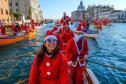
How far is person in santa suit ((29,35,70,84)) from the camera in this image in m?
3.85

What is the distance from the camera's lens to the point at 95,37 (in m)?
28.0

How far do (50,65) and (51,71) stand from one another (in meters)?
0.13

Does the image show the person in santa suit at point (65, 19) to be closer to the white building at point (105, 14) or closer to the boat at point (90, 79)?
the boat at point (90, 79)

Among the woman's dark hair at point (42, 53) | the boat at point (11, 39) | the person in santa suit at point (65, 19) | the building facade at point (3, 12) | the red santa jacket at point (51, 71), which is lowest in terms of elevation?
the boat at point (11, 39)

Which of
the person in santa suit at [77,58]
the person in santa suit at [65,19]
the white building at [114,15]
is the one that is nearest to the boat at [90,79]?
the person in santa suit at [77,58]

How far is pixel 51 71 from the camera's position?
3.89m

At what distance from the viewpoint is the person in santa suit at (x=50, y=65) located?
385cm

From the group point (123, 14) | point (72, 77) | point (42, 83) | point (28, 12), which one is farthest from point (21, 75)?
point (123, 14)

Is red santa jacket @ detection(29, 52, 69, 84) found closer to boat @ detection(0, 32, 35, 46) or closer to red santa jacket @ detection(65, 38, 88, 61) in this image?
red santa jacket @ detection(65, 38, 88, 61)

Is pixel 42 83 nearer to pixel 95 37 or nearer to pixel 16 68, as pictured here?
pixel 16 68

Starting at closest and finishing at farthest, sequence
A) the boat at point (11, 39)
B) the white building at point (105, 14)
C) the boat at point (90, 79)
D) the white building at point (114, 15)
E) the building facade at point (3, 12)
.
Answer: the boat at point (90, 79), the boat at point (11, 39), the building facade at point (3, 12), the white building at point (114, 15), the white building at point (105, 14)

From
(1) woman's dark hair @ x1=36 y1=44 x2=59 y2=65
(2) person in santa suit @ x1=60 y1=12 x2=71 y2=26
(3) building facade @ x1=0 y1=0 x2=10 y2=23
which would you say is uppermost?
(3) building facade @ x1=0 y1=0 x2=10 y2=23

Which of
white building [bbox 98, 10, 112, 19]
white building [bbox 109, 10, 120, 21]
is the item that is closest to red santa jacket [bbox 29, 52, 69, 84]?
white building [bbox 109, 10, 120, 21]

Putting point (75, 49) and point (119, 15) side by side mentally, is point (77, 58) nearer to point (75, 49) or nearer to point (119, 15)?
point (75, 49)
